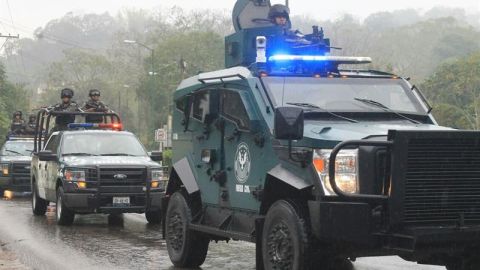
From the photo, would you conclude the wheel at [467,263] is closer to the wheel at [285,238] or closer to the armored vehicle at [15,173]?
the wheel at [285,238]

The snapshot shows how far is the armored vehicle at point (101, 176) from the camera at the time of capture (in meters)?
13.5

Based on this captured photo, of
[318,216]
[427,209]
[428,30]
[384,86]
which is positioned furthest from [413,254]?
[428,30]

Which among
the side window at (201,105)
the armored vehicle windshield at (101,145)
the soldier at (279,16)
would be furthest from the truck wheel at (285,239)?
the armored vehicle windshield at (101,145)

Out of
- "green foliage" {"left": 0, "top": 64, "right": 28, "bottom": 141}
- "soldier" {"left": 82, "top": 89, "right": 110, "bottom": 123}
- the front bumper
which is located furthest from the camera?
"green foliage" {"left": 0, "top": 64, "right": 28, "bottom": 141}

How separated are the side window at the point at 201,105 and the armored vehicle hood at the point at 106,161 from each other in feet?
15.7

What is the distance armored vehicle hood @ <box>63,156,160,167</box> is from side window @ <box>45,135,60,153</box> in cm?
106

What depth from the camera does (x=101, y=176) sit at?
13.5 m

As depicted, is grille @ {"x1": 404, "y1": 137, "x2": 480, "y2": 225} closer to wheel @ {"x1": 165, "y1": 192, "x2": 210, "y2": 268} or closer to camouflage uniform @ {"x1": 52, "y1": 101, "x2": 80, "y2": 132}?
wheel @ {"x1": 165, "y1": 192, "x2": 210, "y2": 268}

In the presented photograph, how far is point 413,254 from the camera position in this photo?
618cm

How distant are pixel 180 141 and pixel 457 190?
4242 mm

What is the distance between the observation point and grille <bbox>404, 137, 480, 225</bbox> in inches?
244

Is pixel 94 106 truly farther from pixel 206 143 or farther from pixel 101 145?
pixel 206 143

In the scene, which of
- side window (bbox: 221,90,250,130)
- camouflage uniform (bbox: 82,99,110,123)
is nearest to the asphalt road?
side window (bbox: 221,90,250,130)

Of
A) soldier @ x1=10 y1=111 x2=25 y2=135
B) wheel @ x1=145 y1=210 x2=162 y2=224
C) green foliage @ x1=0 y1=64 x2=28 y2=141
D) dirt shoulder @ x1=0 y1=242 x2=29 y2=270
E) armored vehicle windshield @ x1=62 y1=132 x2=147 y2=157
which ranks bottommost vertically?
dirt shoulder @ x1=0 y1=242 x2=29 y2=270
